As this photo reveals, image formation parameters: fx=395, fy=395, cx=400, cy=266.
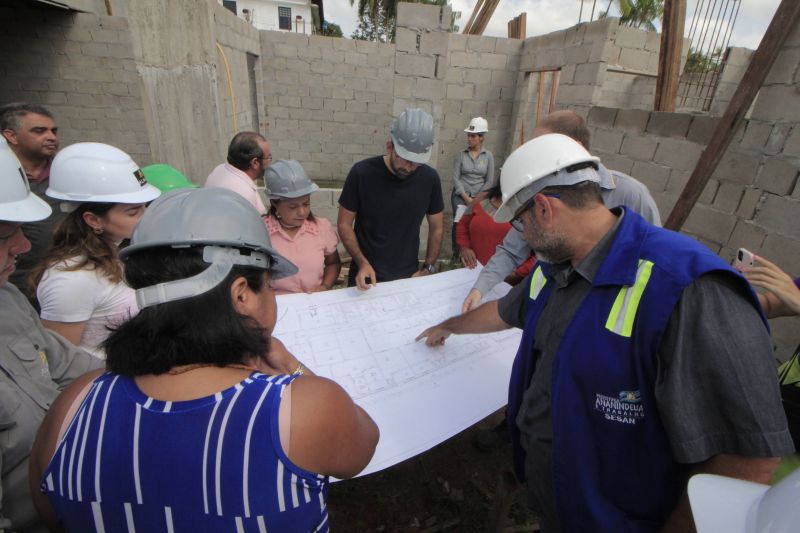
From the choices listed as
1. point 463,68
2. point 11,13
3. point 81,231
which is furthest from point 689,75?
point 11,13

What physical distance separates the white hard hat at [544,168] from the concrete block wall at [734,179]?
7.47ft

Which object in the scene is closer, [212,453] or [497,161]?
[212,453]

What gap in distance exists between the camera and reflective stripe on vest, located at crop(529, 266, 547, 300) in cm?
159

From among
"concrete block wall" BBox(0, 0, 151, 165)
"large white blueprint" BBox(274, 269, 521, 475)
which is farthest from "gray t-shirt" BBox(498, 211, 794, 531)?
"concrete block wall" BBox(0, 0, 151, 165)

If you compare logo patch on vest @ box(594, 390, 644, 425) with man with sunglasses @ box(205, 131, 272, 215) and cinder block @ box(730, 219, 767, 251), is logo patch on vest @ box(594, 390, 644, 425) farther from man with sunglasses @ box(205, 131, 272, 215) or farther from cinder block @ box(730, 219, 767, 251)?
man with sunglasses @ box(205, 131, 272, 215)

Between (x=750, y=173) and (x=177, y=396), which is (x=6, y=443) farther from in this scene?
(x=750, y=173)

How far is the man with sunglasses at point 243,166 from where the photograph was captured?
3.34m

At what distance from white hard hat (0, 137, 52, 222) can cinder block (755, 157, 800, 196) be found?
13.3 ft

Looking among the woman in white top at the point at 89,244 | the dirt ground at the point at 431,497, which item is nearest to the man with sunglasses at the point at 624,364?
the dirt ground at the point at 431,497

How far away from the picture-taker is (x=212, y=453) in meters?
0.80

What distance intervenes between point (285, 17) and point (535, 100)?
4261 centimetres

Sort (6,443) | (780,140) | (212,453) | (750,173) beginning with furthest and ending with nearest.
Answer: (750,173)
(780,140)
(6,443)
(212,453)

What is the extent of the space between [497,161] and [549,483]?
26.5 ft

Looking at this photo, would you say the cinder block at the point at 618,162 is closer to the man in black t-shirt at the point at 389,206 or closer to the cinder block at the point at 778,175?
the cinder block at the point at 778,175
